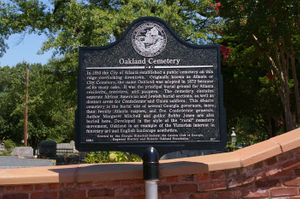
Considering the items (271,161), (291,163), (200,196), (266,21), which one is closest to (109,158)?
(200,196)

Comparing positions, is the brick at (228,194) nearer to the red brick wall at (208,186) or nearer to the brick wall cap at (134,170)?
the red brick wall at (208,186)

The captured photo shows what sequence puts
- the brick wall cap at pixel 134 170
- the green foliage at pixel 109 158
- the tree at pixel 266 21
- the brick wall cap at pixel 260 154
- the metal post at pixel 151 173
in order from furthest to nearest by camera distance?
the tree at pixel 266 21, the green foliage at pixel 109 158, the brick wall cap at pixel 260 154, the brick wall cap at pixel 134 170, the metal post at pixel 151 173

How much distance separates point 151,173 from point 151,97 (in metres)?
0.99

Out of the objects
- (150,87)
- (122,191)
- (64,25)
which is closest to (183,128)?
(150,87)

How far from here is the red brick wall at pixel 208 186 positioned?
4.49 meters

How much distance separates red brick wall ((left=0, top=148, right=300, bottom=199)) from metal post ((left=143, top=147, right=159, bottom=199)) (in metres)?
0.42

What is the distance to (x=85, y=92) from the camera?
15.1ft

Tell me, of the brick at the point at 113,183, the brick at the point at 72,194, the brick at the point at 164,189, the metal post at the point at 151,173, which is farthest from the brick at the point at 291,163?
the brick at the point at 72,194

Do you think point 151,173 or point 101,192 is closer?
point 151,173

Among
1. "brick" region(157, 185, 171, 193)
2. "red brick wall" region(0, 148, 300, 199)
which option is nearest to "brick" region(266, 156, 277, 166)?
"red brick wall" region(0, 148, 300, 199)

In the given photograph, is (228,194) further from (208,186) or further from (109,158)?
(109,158)

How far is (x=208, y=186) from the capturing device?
4590mm

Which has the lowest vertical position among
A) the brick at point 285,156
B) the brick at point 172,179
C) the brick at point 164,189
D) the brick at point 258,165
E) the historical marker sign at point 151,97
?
the brick at point 164,189

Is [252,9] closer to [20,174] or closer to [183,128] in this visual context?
A: [183,128]
